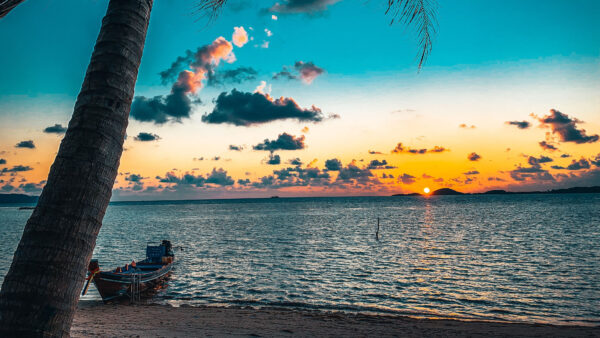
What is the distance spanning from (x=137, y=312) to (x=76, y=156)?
714 inches

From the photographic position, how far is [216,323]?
50.3 feet

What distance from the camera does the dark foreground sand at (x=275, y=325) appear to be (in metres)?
13.8

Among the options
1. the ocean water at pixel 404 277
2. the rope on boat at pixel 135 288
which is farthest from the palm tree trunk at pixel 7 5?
the rope on boat at pixel 135 288

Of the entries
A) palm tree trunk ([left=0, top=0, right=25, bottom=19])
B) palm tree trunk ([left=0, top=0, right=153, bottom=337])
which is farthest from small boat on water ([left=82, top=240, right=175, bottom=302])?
palm tree trunk ([left=0, top=0, right=153, bottom=337])

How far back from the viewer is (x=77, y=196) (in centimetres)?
219

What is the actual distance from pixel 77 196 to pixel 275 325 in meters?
14.6

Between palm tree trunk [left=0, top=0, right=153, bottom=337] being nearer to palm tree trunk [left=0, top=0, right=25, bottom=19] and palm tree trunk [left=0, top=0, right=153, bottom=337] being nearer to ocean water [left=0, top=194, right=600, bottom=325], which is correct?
palm tree trunk [left=0, top=0, right=25, bottom=19]

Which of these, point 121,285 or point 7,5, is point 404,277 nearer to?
point 121,285

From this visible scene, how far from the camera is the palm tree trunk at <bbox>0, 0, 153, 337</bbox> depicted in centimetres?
199

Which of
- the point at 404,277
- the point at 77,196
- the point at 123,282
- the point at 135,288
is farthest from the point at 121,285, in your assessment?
the point at 77,196

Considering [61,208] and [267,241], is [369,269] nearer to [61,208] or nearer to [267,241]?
[267,241]

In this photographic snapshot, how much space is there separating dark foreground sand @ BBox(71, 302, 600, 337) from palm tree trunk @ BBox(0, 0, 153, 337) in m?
12.3

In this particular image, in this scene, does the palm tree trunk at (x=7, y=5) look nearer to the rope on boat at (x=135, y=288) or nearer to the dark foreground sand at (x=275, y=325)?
the dark foreground sand at (x=275, y=325)

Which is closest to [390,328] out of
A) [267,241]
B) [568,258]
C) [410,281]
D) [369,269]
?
[410,281]
